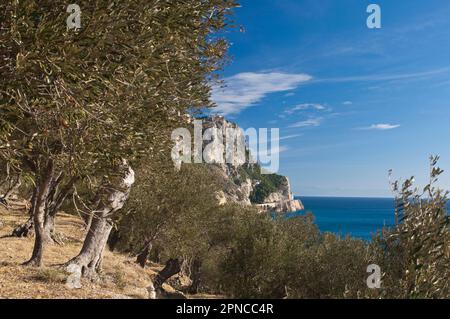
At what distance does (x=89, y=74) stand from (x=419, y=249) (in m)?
9.80

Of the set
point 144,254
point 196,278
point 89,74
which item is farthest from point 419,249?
point 196,278

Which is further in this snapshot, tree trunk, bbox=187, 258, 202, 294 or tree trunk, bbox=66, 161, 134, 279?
tree trunk, bbox=187, 258, 202, 294

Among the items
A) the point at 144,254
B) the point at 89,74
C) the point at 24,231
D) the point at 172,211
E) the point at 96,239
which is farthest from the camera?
the point at 144,254

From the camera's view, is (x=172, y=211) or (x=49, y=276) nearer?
(x=49, y=276)

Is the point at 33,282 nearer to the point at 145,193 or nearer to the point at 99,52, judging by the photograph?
the point at 99,52

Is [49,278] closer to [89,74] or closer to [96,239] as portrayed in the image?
[96,239]

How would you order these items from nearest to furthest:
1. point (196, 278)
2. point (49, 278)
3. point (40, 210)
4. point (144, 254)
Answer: point (49, 278) < point (40, 210) < point (144, 254) < point (196, 278)

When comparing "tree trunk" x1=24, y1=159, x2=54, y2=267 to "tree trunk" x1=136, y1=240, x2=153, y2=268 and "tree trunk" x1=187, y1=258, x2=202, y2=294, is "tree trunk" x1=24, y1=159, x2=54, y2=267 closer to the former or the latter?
"tree trunk" x1=136, y1=240, x2=153, y2=268

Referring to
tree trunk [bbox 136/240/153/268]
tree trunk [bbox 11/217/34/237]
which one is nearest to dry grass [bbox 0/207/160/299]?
tree trunk [bbox 11/217/34/237]

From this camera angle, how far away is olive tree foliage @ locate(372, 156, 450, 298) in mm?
10023

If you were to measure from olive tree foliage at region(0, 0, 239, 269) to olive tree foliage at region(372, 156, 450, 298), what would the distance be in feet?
26.6

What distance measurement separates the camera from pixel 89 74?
340 inches
